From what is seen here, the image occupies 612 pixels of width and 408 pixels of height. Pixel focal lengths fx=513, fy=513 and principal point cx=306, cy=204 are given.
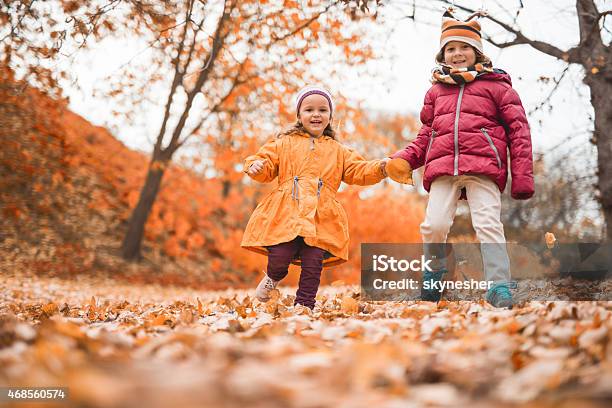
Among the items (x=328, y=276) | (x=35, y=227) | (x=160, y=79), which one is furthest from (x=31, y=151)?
(x=328, y=276)

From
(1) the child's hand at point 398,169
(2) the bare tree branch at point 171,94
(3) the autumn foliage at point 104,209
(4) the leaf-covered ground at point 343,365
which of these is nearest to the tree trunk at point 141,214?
(3) the autumn foliage at point 104,209

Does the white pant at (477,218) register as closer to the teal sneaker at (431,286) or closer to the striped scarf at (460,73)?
the teal sneaker at (431,286)

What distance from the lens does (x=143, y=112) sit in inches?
378

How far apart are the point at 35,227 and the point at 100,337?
9537mm

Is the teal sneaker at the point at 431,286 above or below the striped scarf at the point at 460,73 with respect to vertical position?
below

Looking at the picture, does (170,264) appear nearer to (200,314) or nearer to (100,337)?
(200,314)

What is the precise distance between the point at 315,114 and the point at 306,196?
658 mm

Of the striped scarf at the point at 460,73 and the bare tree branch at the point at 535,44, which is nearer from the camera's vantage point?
the striped scarf at the point at 460,73

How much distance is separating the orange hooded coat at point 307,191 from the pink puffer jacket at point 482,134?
0.49 metres

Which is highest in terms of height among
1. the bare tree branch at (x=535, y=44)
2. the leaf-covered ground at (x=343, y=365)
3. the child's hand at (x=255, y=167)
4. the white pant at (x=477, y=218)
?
the bare tree branch at (x=535, y=44)

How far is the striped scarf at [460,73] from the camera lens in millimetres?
3334

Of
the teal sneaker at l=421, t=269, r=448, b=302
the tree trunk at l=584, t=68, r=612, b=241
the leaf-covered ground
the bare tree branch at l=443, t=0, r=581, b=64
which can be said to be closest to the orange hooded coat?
the teal sneaker at l=421, t=269, r=448, b=302

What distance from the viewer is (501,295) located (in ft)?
9.63

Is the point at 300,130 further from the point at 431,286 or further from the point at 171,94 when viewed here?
the point at 171,94
